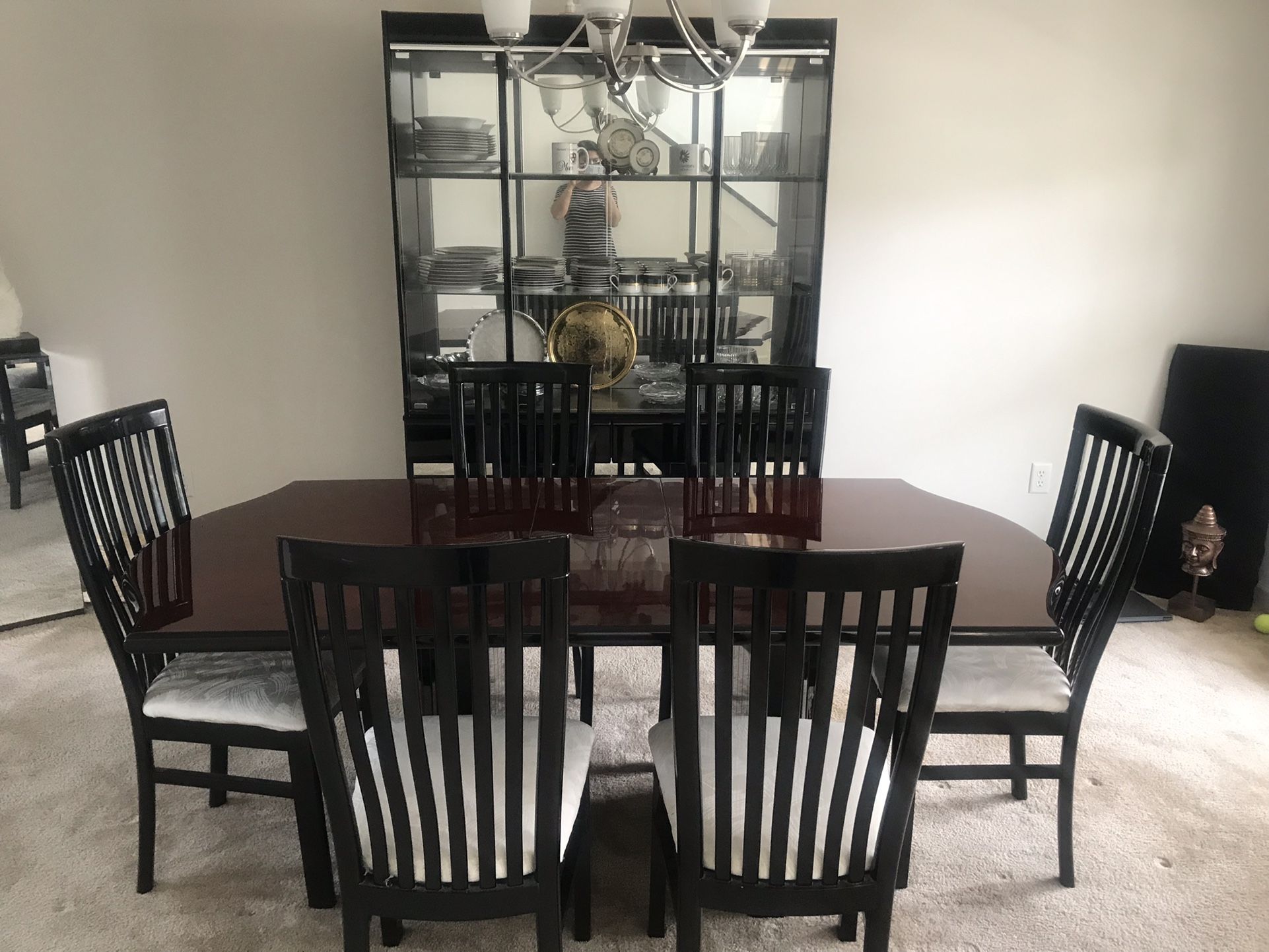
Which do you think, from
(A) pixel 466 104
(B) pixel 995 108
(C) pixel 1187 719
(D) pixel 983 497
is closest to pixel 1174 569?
(D) pixel 983 497

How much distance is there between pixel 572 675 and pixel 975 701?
4.33 feet

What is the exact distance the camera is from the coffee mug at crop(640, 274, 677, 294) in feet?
10.1

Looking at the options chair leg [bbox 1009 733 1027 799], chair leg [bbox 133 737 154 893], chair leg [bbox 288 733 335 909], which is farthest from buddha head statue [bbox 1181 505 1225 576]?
chair leg [bbox 133 737 154 893]

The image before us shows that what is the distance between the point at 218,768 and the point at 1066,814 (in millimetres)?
1929

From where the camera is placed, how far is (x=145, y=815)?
5.96ft

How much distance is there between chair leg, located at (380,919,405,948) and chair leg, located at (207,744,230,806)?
62cm

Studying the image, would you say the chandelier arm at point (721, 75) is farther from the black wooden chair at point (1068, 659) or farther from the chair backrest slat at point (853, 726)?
the black wooden chair at point (1068, 659)

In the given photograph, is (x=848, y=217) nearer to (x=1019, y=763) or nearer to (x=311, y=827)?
(x=1019, y=763)

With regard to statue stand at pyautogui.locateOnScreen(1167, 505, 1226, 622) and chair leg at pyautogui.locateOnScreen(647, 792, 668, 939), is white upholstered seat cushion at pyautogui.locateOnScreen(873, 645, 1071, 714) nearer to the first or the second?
chair leg at pyautogui.locateOnScreen(647, 792, 668, 939)

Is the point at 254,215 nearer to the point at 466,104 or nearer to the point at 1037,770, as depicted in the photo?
the point at 466,104

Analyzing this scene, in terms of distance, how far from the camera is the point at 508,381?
245cm

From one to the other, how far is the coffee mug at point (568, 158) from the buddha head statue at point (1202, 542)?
248 centimetres

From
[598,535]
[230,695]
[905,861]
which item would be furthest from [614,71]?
[905,861]

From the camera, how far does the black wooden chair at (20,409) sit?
3.00 meters
